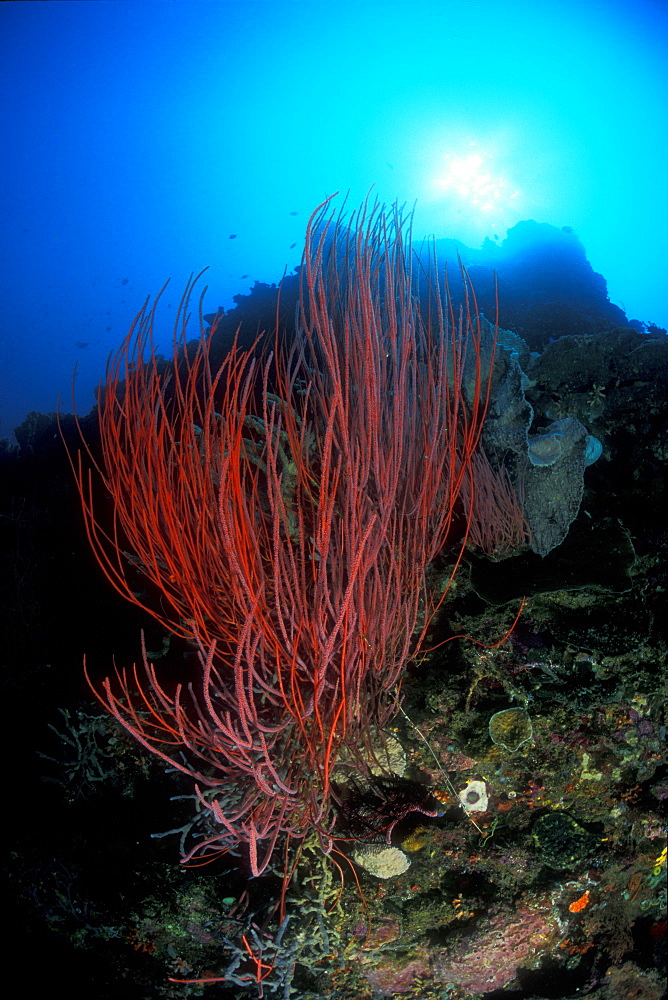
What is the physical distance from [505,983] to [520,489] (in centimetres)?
316

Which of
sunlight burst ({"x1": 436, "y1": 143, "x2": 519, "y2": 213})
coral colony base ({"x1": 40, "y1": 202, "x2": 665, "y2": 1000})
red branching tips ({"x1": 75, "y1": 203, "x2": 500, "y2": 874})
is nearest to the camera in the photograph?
red branching tips ({"x1": 75, "y1": 203, "x2": 500, "y2": 874})

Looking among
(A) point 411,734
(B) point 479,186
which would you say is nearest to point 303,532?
(A) point 411,734

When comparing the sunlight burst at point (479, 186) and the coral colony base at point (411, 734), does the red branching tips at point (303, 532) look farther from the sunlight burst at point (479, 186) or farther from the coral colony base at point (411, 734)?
the sunlight burst at point (479, 186)

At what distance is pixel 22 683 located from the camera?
13.0ft

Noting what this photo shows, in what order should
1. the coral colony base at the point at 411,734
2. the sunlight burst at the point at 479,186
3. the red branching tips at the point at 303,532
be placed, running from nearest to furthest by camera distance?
1. the red branching tips at the point at 303,532
2. the coral colony base at the point at 411,734
3. the sunlight burst at the point at 479,186

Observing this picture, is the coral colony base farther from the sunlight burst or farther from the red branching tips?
the sunlight burst

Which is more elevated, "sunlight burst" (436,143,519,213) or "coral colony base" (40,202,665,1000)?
"sunlight burst" (436,143,519,213)

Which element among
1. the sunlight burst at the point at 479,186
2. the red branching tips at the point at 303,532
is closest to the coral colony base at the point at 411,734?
the red branching tips at the point at 303,532

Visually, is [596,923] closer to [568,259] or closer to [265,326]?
[265,326]

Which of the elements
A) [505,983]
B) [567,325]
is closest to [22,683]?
[505,983]

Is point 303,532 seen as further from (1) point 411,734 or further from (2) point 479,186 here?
(2) point 479,186

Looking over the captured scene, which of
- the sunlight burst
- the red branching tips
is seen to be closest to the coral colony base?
the red branching tips

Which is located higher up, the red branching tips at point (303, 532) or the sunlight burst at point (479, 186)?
the sunlight burst at point (479, 186)

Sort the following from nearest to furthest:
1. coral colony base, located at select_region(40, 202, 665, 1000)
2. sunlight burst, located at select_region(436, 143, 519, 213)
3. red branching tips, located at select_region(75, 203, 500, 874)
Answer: red branching tips, located at select_region(75, 203, 500, 874) → coral colony base, located at select_region(40, 202, 665, 1000) → sunlight burst, located at select_region(436, 143, 519, 213)
